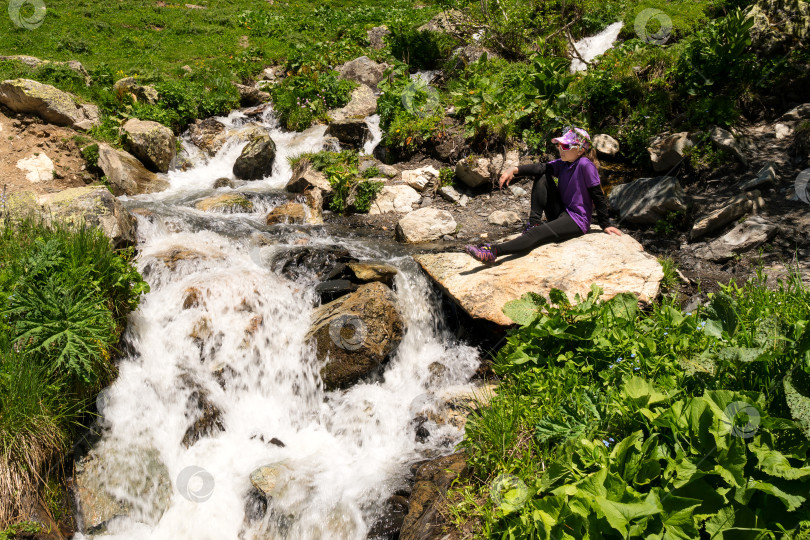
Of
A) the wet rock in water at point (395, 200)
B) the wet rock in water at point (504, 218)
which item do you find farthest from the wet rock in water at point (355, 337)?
the wet rock in water at point (395, 200)

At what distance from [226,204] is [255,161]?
2.26 metres

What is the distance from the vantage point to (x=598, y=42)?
13242 millimetres

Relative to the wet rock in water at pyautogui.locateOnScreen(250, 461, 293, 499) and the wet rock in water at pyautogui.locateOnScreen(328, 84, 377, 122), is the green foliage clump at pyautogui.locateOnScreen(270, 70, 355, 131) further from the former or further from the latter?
the wet rock in water at pyautogui.locateOnScreen(250, 461, 293, 499)

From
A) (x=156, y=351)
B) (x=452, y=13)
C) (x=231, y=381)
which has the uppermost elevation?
(x=452, y=13)

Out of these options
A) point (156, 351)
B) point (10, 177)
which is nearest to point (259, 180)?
point (10, 177)

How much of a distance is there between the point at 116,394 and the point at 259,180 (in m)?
7.54

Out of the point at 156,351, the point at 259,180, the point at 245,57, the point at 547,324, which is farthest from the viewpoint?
the point at 245,57

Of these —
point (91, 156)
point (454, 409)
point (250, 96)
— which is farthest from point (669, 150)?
point (250, 96)

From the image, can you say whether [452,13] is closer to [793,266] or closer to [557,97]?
[557,97]

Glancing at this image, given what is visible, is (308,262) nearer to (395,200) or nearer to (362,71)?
(395,200)

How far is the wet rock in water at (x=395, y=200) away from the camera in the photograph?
32.3 ft

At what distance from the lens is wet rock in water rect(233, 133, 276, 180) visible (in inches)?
458

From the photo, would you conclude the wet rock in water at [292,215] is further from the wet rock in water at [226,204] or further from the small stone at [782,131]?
the small stone at [782,131]

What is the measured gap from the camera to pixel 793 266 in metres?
5.31
